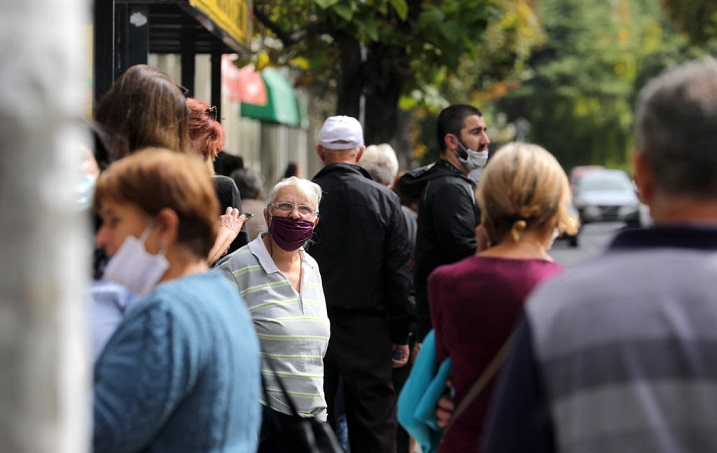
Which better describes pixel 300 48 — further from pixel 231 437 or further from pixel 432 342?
pixel 231 437

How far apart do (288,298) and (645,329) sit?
10.6 ft

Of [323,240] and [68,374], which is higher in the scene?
[68,374]

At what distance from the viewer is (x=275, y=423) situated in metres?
3.57

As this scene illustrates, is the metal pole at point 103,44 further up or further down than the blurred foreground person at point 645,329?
further up

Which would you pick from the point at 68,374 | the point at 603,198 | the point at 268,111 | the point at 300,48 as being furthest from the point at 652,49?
the point at 68,374

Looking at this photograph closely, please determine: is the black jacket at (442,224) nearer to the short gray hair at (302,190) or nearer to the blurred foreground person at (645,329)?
the short gray hair at (302,190)

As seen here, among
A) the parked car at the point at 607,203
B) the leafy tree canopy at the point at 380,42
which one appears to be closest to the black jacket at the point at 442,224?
the leafy tree canopy at the point at 380,42

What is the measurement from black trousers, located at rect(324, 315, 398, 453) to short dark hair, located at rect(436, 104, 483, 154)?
1.03m

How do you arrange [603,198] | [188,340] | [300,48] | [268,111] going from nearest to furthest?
[188,340]
[300,48]
[268,111]
[603,198]

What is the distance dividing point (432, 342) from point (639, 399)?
171 centimetres

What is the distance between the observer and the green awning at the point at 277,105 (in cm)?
2428

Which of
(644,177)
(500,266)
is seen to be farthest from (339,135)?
(644,177)

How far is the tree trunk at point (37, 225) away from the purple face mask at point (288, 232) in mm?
3624

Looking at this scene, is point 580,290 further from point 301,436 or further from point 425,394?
point 425,394
